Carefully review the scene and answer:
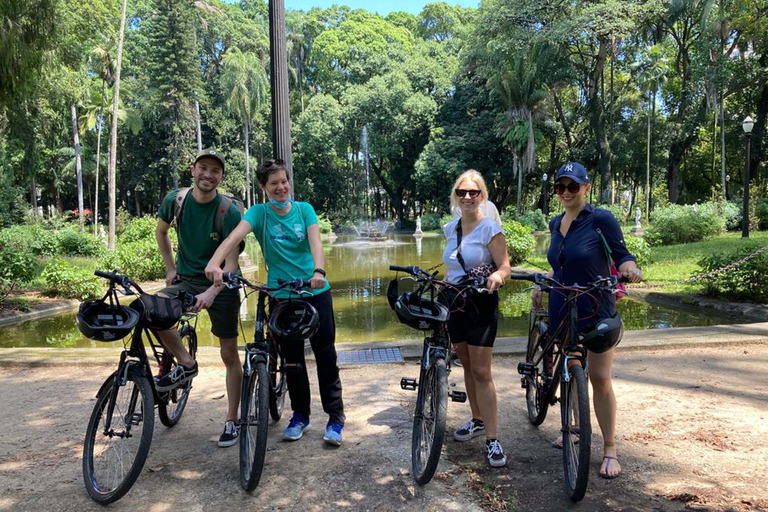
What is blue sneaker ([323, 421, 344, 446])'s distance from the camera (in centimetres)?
331

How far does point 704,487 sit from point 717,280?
6852 mm

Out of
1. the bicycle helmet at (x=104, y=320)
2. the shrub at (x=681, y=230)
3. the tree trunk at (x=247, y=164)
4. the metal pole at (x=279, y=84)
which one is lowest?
the bicycle helmet at (x=104, y=320)

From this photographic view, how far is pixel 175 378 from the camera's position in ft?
10.9

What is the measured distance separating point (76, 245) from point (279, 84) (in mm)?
12947

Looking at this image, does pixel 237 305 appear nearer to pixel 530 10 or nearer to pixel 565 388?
pixel 565 388

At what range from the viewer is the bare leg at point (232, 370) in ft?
11.1

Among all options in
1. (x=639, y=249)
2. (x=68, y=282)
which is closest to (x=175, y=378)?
(x=68, y=282)

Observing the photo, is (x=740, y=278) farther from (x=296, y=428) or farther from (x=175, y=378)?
(x=175, y=378)

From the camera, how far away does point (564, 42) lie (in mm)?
27031

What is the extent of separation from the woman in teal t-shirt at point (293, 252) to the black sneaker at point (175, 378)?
26.8 inches

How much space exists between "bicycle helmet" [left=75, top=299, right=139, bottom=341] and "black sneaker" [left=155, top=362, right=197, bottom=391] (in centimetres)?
62

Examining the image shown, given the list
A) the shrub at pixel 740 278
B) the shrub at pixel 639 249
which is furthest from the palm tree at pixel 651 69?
the shrub at pixel 740 278

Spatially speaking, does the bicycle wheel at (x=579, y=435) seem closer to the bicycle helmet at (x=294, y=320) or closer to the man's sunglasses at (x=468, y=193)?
the man's sunglasses at (x=468, y=193)

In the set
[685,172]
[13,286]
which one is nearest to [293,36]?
[685,172]
